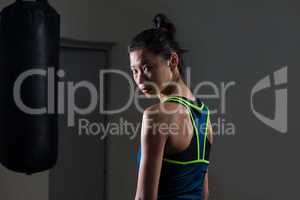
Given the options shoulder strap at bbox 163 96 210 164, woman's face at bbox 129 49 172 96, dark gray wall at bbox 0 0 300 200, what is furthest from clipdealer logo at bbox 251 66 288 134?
woman's face at bbox 129 49 172 96

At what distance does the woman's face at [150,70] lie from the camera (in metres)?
1.20

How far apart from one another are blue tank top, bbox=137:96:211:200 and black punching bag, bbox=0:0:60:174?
0.80 meters

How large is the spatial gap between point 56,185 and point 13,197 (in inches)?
15.6

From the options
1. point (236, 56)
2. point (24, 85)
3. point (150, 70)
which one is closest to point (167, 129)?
point (150, 70)

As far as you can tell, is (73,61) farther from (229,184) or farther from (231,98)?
(229,184)

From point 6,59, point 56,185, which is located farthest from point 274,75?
point 56,185

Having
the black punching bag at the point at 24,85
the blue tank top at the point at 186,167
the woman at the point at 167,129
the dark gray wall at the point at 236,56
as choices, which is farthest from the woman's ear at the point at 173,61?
the dark gray wall at the point at 236,56

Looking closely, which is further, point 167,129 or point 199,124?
point 199,124

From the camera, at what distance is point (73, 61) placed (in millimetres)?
3158

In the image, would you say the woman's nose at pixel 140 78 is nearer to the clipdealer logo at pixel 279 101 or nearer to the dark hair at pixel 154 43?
the dark hair at pixel 154 43

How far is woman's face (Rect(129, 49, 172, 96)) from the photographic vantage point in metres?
1.20

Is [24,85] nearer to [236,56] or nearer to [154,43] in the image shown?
[154,43]

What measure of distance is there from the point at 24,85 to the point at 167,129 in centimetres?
88

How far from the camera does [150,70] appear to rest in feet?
3.96
